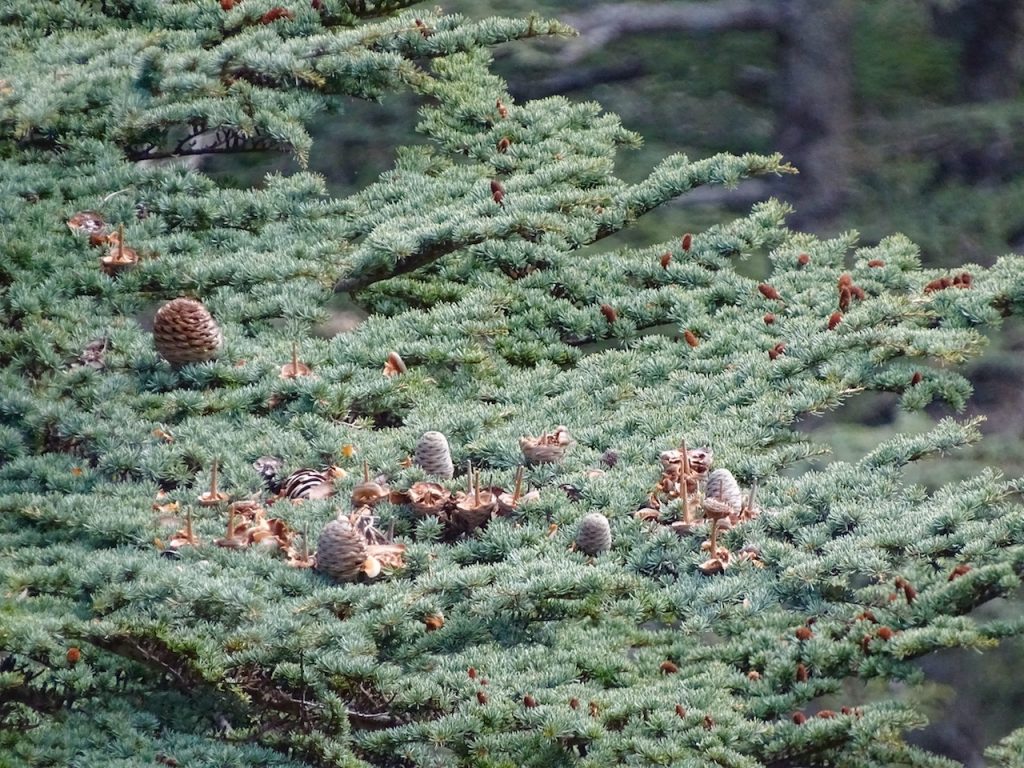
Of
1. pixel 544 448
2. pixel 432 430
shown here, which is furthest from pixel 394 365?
pixel 544 448

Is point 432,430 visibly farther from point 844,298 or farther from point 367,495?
point 844,298

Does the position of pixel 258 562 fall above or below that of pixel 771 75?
below

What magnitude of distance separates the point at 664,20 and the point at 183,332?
4469 mm

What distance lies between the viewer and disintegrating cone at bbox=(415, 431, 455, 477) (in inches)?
155

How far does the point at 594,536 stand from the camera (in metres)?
3.58

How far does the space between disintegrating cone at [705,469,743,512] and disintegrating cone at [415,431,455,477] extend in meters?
0.73

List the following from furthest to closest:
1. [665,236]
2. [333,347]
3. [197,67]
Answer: [665,236] → [197,67] → [333,347]

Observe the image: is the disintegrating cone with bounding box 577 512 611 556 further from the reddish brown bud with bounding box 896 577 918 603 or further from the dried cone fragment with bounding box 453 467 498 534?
the reddish brown bud with bounding box 896 577 918 603

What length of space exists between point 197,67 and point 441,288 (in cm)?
156

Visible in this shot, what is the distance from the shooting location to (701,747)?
9.43ft

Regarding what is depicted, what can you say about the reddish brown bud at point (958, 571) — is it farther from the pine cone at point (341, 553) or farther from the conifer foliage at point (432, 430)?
the pine cone at point (341, 553)

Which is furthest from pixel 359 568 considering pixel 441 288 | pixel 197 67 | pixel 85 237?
pixel 197 67

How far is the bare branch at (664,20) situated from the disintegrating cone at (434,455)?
438 cm

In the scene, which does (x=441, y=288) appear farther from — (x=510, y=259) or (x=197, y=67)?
(x=197, y=67)
